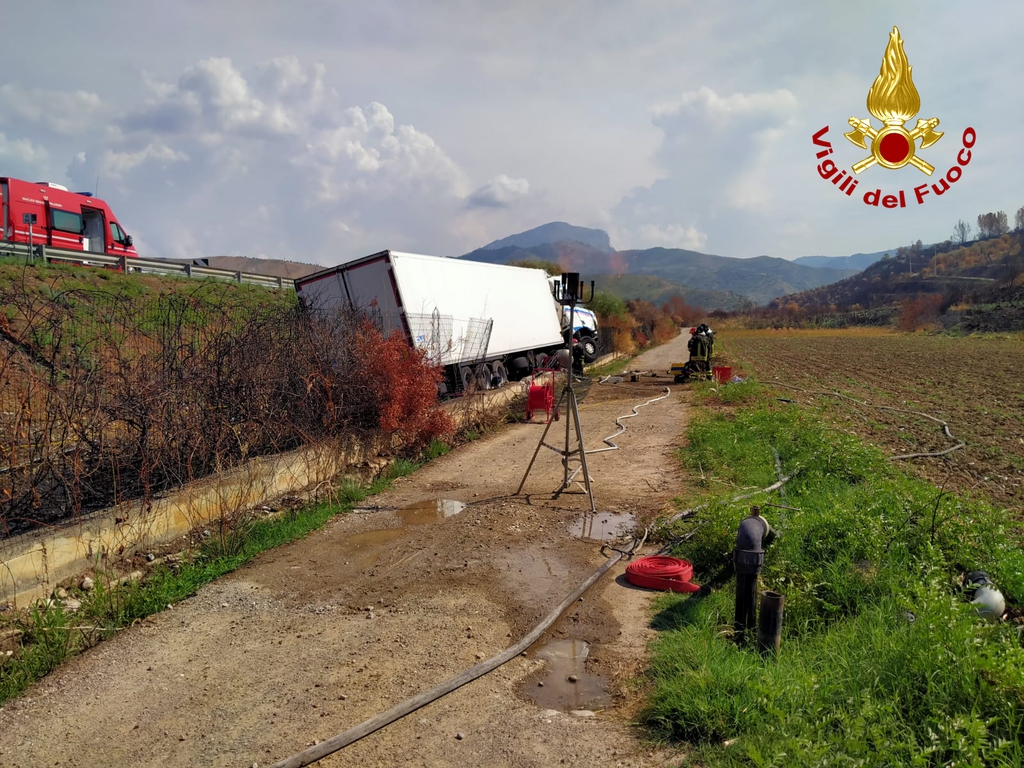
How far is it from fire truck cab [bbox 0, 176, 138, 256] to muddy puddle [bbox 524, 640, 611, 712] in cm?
2239

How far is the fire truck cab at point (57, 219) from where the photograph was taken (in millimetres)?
21719

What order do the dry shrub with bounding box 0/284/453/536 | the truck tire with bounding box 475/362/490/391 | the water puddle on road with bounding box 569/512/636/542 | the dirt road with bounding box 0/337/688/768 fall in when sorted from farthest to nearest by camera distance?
the truck tire with bounding box 475/362/490/391, the water puddle on road with bounding box 569/512/636/542, the dry shrub with bounding box 0/284/453/536, the dirt road with bounding box 0/337/688/768

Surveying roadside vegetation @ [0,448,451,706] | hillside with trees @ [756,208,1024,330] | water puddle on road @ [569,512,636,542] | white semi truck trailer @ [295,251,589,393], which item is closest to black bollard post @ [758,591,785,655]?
water puddle on road @ [569,512,636,542]

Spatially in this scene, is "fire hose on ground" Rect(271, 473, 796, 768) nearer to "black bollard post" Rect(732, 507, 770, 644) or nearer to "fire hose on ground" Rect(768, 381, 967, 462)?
"black bollard post" Rect(732, 507, 770, 644)

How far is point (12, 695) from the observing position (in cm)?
400

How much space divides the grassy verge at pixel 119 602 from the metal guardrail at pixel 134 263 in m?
10.7

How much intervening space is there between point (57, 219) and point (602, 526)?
79.3 feet

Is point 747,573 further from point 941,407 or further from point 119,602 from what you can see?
point 941,407

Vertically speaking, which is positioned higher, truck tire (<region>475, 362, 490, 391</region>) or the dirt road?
truck tire (<region>475, 362, 490, 391</region>)

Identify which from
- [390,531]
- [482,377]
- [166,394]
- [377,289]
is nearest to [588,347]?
[482,377]

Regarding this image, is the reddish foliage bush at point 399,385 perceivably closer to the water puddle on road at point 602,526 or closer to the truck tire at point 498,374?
the water puddle on road at point 602,526

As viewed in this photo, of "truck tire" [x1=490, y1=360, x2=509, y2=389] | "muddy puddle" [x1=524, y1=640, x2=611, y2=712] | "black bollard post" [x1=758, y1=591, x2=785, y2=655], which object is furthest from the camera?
"truck tire" [x1=490, y1=360, x2=509, y2=389]

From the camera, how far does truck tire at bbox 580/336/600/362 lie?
24.0 metres

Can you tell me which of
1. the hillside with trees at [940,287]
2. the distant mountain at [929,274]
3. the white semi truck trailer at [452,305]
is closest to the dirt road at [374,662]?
the white semi truck trailer at [452,305]
